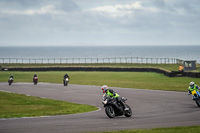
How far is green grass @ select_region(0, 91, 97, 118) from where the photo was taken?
2180cm

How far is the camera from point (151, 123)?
16.8 meters

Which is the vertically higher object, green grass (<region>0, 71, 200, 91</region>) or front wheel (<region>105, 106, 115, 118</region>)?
green grass (<region>0, 71, 200, 91</region>)

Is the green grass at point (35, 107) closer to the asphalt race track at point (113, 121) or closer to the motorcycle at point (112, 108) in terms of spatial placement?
the asphalt race track at point (113, 121)

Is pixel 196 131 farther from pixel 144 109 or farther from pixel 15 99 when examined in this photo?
pixel 15 99

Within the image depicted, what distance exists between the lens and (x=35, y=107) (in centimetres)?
2516

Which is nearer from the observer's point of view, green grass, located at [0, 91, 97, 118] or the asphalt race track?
the asphalt race track

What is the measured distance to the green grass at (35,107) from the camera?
21.8 m

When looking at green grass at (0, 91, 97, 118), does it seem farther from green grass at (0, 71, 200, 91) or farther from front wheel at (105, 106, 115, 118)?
green grass at (0, 71, 200, 91)

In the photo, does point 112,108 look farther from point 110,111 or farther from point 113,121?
point 113,121

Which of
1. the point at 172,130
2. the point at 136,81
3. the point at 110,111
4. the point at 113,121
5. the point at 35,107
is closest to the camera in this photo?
the point at 172,130

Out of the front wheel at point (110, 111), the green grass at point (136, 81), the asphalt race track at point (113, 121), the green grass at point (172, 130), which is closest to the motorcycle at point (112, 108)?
the front wheel at point (110, 111)

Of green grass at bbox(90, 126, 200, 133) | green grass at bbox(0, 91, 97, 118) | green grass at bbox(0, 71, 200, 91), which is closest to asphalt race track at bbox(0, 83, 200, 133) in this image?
green grass at bbox(90, 126, 200, 133)

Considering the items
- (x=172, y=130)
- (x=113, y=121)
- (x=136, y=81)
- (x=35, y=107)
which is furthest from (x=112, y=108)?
(x=136, y=81)

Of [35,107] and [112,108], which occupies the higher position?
[112,108]
